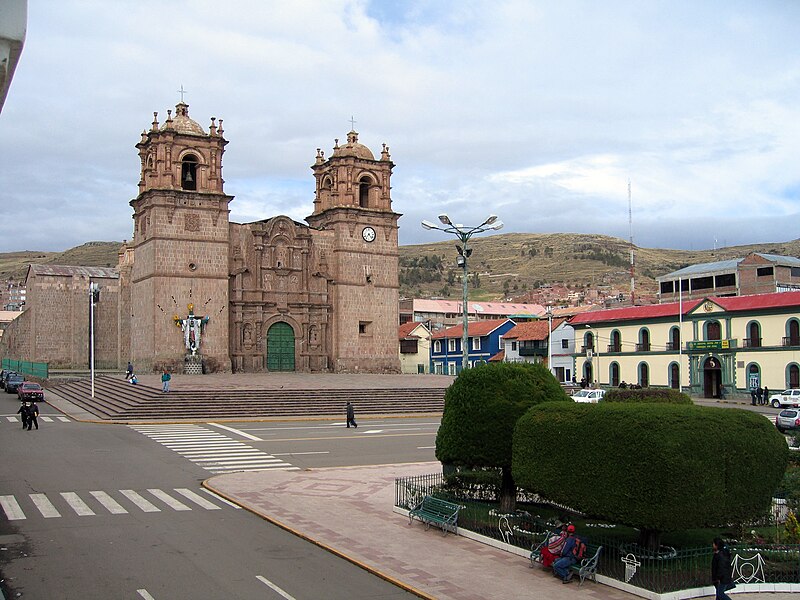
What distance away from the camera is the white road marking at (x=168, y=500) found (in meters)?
17.7

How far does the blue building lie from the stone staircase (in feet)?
94.5

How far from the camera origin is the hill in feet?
460

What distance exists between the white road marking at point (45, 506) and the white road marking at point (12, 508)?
0.37 meters

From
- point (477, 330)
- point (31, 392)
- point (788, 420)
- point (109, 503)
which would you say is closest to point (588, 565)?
point (109, 503)

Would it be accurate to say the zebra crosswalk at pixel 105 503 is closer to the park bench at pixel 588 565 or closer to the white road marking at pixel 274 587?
the white road marking at pixel 274 587

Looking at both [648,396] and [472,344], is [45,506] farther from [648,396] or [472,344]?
[472,344]

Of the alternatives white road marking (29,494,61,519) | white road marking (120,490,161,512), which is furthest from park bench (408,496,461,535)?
white road marking (29,494,61,519)

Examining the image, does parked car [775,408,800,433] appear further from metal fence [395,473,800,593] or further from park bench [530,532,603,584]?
park bench [530,532,603,584]

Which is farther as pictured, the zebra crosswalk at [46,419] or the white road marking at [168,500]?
the zebra crosswalk at [46,419]

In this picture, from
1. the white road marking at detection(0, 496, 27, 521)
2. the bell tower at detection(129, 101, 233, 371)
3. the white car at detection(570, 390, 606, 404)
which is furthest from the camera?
the bell tower at detection(129, 101, 233, 371)

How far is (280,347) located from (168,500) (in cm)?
3403

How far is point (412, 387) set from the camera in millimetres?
45625

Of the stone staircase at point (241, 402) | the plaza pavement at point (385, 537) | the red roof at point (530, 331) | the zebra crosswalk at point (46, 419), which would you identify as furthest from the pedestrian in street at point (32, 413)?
the red roof at point (530, 331)

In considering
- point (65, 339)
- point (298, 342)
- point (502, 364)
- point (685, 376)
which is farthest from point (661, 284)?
point (502, 364)
